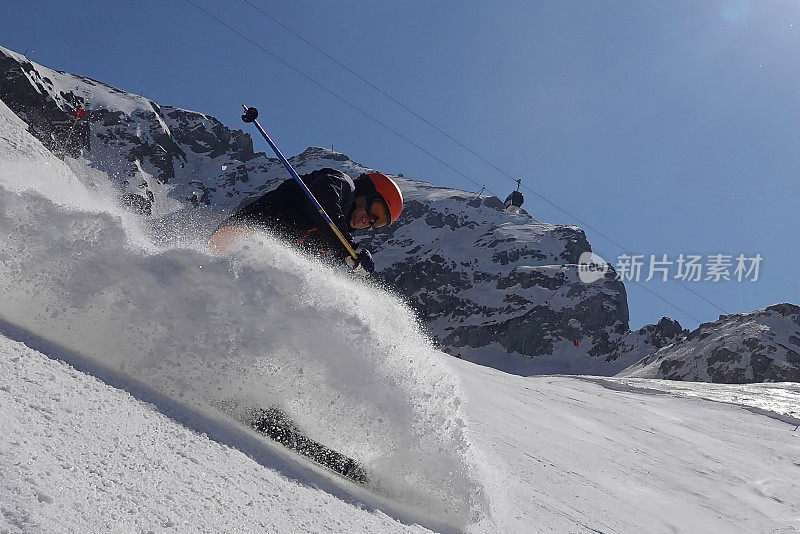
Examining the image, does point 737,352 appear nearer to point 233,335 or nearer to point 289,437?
point 289,437

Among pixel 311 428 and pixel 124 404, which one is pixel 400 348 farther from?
pixel 124 404

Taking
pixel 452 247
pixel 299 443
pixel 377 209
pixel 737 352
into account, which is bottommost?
pixel 299 443

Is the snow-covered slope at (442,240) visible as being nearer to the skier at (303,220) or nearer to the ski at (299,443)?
the skier at (303,220)

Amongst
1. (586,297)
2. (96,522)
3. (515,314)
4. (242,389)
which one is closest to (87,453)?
(96,522)

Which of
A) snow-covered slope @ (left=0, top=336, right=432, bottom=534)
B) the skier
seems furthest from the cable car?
snow-covered slope @ (left=0, top=336, right=432, bottom=534)

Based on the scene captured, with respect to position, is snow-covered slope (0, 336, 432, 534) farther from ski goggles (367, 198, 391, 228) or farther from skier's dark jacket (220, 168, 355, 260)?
ski goggles (367, 198, 391, 228)

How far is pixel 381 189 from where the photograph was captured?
5.69 m

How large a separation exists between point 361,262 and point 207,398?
234 cm

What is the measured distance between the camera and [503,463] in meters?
4.28

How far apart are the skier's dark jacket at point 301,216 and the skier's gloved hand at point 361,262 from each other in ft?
0.33

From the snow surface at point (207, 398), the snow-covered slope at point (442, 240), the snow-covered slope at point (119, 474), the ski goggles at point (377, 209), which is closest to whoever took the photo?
the snow-covered slope at point (119, 474)

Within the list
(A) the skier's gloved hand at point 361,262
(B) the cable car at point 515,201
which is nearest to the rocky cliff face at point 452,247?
(B) the cable car at point 515,201

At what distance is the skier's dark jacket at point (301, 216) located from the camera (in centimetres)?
477

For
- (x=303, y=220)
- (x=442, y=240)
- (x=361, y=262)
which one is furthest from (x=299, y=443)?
(x=442, y=240)
